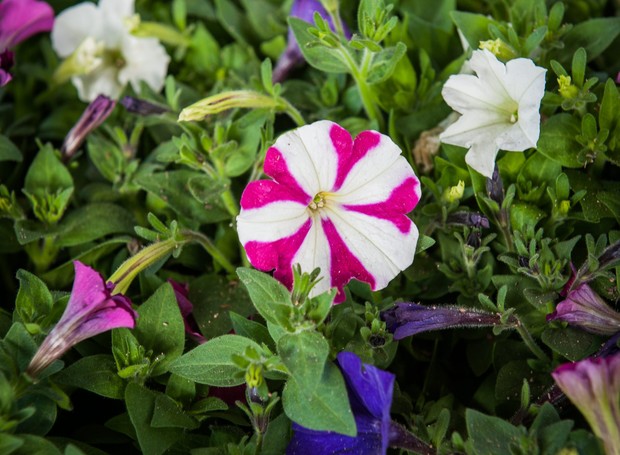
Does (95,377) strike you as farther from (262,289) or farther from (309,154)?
(309,154)

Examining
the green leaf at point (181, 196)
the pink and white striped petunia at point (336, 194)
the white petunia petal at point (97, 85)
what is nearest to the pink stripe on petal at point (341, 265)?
the pink and white striped petunia at point (336, 194)

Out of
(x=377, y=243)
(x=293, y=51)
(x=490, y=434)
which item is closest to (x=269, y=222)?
(x=377, y=243)

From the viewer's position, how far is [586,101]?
3.11 ft

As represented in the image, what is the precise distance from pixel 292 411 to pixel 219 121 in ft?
1.64

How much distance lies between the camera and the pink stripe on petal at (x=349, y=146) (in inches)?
35.7

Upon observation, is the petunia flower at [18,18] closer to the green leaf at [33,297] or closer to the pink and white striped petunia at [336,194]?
the green leaf at [33,297]

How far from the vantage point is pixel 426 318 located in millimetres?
898

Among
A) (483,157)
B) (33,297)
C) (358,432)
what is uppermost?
(483,157)

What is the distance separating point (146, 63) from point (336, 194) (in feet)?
1.80

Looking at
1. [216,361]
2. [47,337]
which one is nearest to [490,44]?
[216,361]

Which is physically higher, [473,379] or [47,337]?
[47,337]

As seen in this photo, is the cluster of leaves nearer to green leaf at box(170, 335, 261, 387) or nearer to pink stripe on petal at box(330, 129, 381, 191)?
green leaf at box(170, 335, 261, 387)

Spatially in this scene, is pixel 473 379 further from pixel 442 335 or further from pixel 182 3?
pixel 182 3

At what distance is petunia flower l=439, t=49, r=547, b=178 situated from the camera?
892 millimetres
